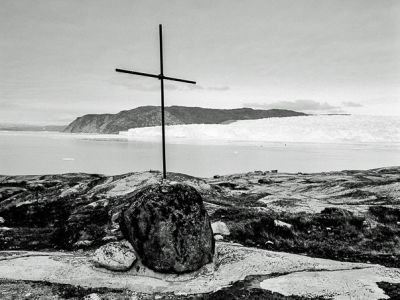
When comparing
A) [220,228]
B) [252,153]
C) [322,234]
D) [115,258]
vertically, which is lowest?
[252,153]

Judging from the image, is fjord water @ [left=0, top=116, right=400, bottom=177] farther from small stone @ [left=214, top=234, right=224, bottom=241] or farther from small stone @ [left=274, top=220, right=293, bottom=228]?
small stone @ [left=214, top=234, right=224, bottom=241]

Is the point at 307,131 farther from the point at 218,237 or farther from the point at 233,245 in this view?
the point at 233,245

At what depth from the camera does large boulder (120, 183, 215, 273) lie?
5914 mm

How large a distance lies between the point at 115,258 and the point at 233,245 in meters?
2.34

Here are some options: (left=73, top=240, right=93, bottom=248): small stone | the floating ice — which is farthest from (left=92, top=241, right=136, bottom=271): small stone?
the floating ice

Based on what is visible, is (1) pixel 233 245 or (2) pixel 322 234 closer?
(1) pixel 233 245

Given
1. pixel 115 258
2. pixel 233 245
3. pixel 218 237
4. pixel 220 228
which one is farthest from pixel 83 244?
pixel 233 245

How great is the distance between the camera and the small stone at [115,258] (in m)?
5.89

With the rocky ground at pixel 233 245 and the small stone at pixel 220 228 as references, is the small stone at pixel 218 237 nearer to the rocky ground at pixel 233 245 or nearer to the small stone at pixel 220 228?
the rocky ground at pixel 233 245

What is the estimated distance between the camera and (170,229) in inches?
237

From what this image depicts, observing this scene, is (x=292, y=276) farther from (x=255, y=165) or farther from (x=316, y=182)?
(x=255, y=165)

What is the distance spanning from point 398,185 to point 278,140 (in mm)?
36481

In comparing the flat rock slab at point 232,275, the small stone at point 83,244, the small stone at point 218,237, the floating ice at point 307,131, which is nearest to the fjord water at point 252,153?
the floating ice at point 307,131

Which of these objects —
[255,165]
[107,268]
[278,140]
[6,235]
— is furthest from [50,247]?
[278,140]
